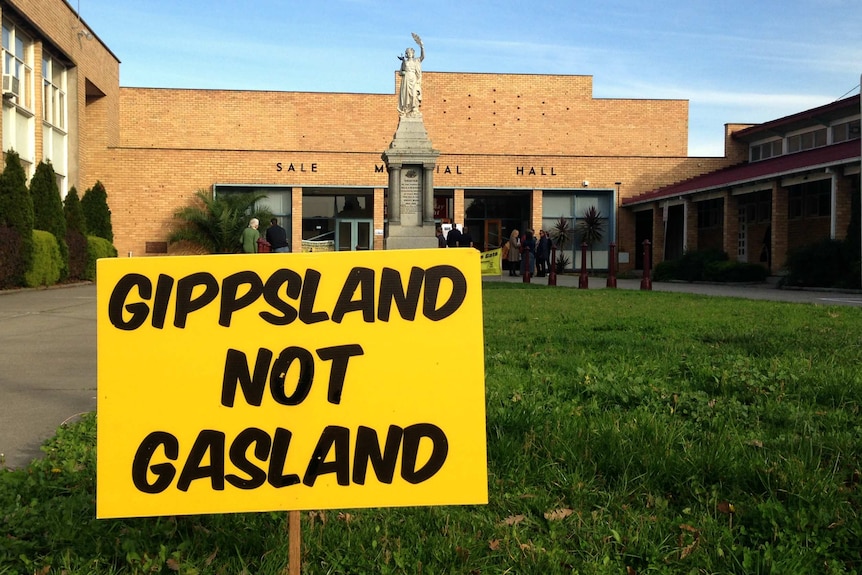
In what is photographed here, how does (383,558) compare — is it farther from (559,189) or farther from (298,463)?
(559,189)

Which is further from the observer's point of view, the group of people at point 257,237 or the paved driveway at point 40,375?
the group of people at point 257,237

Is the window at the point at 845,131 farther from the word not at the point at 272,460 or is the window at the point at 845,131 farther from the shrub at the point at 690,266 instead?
the word not at the point at 272,460


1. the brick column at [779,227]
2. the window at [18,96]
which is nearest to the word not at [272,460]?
the window at [18,96]

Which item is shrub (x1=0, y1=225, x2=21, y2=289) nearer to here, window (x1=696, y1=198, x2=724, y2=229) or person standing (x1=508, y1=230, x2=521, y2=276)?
person standing (x1=508, y1=230, x2=521, y2=276)

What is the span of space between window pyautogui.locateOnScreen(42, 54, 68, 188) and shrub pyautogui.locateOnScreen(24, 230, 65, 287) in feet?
26.2

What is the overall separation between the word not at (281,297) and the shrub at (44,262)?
58.4 ft

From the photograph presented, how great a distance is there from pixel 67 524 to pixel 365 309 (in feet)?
4.47

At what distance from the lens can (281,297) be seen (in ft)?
7.29

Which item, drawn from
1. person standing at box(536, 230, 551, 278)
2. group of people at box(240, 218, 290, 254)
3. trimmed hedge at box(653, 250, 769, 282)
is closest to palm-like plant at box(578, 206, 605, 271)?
person standing at box(536, 230, 551, 278)

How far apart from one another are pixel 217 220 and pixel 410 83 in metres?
14.7

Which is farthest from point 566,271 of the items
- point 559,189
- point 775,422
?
point 775,422

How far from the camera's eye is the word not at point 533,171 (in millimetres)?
37219

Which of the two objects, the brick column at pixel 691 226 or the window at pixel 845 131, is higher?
the window at pixel 845 131

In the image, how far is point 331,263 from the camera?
2221mm
